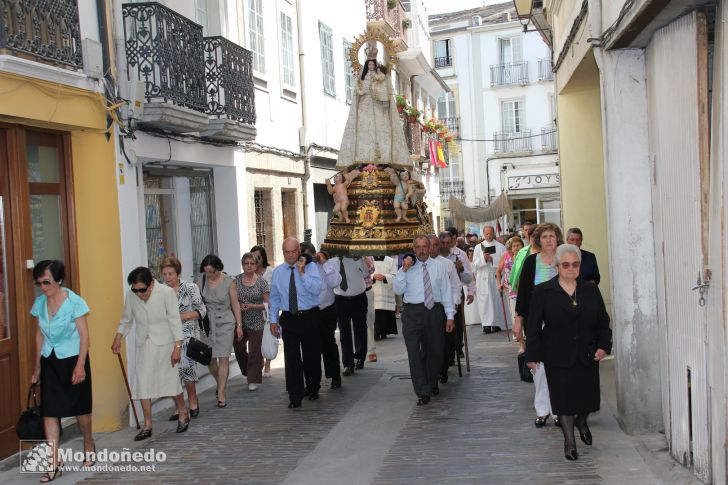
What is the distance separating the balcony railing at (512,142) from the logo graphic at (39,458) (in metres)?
36.9

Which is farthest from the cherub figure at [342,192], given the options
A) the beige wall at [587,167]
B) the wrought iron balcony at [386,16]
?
the wrought iron balcony at [386,16]

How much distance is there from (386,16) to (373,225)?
1713cm

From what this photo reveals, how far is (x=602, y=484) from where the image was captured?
686 cm

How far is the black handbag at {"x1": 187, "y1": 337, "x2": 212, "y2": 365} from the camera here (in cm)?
994

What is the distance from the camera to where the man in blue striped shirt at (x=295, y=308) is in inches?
421

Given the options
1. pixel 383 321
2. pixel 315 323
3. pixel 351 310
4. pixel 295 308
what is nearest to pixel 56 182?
pixel 295 308

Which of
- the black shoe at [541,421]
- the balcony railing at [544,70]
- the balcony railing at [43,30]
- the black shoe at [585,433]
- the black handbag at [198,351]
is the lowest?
the black shoe at [541,421]

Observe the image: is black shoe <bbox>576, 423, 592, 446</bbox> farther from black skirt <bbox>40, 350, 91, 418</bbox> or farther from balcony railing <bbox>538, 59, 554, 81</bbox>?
balcony railing <bbox>538, 59, 554, 81</bbox>

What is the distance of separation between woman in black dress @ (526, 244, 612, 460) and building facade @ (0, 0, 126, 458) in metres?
4.90

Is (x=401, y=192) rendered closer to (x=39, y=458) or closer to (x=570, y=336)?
(x=570, y=336)

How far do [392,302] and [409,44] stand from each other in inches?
654

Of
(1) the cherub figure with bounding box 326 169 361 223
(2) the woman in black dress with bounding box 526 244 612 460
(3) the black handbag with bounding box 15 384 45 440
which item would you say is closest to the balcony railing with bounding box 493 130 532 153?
(1) the cherub figure with bounding box 326 169 361 223

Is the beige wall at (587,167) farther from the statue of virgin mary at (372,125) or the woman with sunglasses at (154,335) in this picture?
the woman with sunglasses at (154,335)

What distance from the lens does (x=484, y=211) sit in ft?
105
